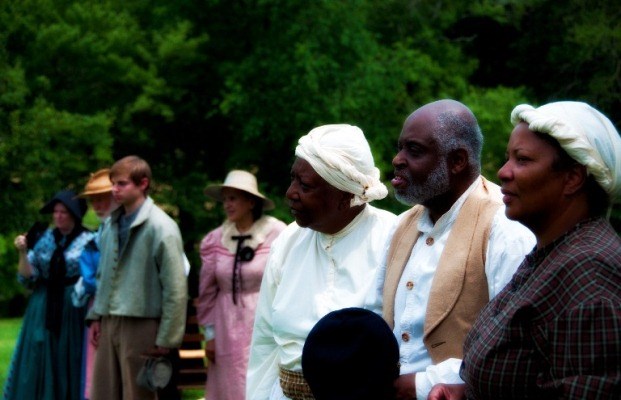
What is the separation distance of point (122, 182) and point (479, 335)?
5.69m

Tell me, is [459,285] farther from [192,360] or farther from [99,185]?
[192,360]

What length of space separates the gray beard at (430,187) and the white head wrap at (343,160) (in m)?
0.87

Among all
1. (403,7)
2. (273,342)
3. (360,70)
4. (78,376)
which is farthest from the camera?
(403,7)

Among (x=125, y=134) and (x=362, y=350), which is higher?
(x=362, y=350)

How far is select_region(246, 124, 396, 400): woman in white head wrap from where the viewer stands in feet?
15.7

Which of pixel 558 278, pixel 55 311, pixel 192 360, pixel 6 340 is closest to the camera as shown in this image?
pixel 558 278

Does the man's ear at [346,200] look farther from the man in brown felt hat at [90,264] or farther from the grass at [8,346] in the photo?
the grass at [8,346]

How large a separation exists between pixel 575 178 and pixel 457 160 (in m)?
0.95

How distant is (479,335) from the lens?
3.23 m

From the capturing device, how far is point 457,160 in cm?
406

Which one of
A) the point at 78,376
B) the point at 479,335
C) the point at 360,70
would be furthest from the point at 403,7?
the point at 479,335

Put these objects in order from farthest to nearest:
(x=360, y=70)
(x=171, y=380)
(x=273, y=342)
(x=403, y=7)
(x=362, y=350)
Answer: (x=403, y=7), (x=360, y=70), (x=171, y=380), (x=273, y=342), (x=362, y=350)

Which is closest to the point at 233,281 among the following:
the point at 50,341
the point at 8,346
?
the point at 50,341

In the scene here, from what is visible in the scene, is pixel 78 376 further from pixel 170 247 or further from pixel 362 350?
pixel 362 350
